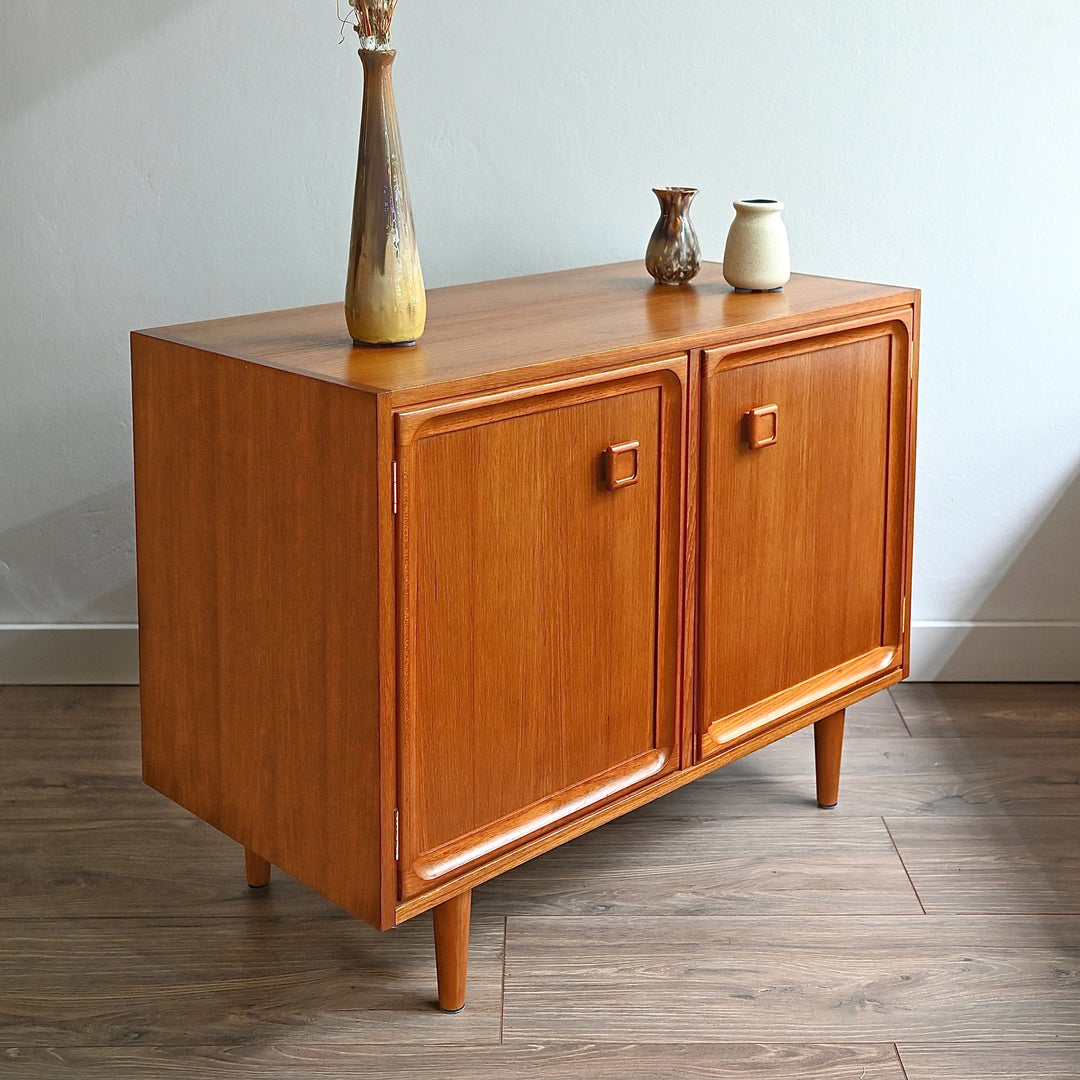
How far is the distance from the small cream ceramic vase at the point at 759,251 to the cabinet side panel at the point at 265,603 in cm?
78

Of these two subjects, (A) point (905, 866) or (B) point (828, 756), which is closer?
(A) point (905, 866)

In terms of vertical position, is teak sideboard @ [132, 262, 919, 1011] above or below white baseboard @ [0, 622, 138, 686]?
above

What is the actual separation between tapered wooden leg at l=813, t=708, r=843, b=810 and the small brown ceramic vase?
0.71 meters

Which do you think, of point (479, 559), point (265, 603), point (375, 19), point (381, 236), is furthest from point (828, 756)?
point (375, 19)

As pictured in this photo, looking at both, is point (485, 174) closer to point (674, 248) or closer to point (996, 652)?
point (674, 248)

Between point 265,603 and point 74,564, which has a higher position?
point 265,603

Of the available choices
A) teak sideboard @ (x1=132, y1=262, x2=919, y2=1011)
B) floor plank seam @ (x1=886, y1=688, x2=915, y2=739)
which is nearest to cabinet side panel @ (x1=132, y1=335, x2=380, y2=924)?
teak sideboard @ (x1=132, y1=262, x2=919, y2=1011)

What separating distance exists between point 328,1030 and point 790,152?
5.46 feet

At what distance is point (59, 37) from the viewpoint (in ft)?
7.47

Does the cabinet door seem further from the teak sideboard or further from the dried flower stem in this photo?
the dried flower stem

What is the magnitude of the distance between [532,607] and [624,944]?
0.53 m


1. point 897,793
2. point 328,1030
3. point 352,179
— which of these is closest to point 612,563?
point 328,1030

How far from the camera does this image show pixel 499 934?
1.84 metres

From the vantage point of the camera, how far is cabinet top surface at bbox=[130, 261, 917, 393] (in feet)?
4.84
